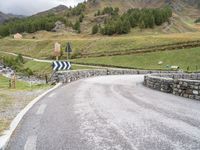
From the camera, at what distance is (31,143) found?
27.1 ft

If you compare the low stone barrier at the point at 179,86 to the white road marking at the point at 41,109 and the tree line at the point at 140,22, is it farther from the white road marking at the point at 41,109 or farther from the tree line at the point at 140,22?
the tree line at the point at 140,22

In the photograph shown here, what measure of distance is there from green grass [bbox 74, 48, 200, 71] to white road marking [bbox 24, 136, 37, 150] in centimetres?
5688

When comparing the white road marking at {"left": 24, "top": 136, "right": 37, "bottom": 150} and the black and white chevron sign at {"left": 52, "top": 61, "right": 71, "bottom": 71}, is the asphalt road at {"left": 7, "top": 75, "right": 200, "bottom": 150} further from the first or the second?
the black and white chevron sign at {"left": 52, "top": 61, "right": 71, "bottom": 71}

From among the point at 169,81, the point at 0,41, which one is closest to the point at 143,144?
the point at 169,81

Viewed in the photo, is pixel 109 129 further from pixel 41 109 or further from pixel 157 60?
pixel 157 60

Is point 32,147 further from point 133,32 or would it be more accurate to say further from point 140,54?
point 133,32

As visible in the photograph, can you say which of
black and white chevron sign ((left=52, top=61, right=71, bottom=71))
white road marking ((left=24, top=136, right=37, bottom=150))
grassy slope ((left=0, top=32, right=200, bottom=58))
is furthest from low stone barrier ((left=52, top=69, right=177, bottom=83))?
grassy slope ((left=0, top=32, right=200, bottom=58))

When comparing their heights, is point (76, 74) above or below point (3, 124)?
above

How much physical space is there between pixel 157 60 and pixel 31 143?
67.6 meters

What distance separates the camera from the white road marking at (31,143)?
25.8ft

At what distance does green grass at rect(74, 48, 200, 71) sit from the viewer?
224 feet

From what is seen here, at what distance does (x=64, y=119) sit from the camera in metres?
11.3

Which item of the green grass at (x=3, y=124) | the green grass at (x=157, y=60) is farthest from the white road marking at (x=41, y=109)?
the green grass at (x=157, y=60)

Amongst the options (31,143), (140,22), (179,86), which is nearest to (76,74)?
(179,86)
